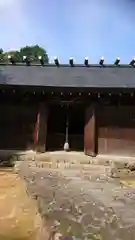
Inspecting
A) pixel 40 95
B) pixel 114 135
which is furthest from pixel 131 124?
pixel 40 95

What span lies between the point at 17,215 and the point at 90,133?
8986mm

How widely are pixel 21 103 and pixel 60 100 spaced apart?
6.62 feet

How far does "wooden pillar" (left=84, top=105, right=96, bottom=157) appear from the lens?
15094 millimetres

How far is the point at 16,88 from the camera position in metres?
14.8

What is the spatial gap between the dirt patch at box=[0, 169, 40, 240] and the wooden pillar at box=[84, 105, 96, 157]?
587 cm

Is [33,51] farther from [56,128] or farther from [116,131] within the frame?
[116,131]

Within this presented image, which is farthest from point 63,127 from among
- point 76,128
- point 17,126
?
point 17,126

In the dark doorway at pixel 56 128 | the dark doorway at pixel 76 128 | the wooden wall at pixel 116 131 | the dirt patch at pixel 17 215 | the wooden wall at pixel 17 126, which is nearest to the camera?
the dirt patch at pixel 17 215

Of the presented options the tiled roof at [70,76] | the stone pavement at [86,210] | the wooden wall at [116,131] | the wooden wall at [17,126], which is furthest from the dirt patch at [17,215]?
the tiled roof at [70,76]

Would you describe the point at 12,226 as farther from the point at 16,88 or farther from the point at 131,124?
the point at 131,124

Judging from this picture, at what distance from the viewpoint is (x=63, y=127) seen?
18.3 m

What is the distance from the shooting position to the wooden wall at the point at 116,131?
1546cm

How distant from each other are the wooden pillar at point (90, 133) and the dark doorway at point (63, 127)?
765 millimetres

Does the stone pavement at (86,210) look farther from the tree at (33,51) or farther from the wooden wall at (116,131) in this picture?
the tree at (33,51)
